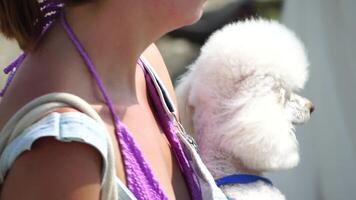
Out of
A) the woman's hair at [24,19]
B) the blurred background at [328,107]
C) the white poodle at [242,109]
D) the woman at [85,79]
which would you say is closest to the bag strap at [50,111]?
the woman at [85,79]

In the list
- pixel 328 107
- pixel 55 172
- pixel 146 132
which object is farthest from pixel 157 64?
pixel 328 107

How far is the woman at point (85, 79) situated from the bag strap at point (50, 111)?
10mm

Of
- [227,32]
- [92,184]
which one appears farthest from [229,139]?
[92,184]

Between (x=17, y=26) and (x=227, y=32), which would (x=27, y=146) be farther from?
(x=227, y=32)

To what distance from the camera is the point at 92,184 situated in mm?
755

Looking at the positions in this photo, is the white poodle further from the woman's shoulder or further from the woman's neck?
the woman's neck

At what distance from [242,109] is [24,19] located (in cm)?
92

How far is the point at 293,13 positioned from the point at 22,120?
6.79 feet

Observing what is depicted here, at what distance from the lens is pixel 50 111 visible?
762 millimetres

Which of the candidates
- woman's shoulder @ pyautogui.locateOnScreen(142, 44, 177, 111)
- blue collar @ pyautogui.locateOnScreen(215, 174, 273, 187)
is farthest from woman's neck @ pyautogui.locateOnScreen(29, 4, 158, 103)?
blue collar @ pyautogui.locateOnScreen(215, 174, 273, 187)

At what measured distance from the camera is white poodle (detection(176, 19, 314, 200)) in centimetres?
168

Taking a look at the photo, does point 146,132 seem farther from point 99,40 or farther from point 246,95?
point 246,95

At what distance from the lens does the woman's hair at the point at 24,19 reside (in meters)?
0.86

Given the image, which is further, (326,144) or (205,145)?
(326,144)
